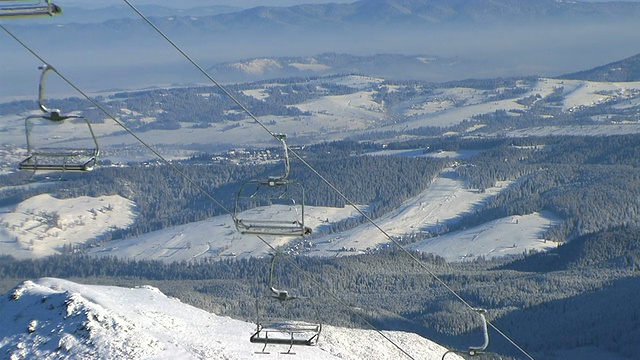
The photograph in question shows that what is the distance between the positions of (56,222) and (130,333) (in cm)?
7242

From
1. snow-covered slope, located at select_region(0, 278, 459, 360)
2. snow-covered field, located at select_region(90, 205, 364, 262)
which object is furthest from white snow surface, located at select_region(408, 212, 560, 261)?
snow-covered slope, located at select_region(0, 278, 459, 360)

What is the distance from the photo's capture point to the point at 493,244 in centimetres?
10469

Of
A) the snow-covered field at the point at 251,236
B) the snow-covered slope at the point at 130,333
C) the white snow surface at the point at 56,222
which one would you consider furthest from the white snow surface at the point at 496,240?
the snow-covered slope at the point at 130,333

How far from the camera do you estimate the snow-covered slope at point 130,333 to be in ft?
158

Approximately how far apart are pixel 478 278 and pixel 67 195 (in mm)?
63971

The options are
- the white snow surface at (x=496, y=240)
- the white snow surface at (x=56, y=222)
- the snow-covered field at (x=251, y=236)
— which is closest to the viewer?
the white snow surface at (x=496, y=240)

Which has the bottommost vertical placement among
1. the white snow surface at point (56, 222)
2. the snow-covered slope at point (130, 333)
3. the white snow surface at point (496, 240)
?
the white snow surface at point (56, 222)

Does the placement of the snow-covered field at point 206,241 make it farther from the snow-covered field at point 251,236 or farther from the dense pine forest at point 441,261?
the dense pine forest at point 441,261

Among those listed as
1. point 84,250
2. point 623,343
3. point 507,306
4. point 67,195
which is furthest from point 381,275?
point 67,195

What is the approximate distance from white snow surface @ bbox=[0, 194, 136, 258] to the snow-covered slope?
168 feet

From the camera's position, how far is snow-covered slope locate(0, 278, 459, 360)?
48250mm

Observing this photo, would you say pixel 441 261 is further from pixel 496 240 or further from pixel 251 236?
pixel 251 236

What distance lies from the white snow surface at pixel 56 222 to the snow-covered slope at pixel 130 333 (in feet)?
168

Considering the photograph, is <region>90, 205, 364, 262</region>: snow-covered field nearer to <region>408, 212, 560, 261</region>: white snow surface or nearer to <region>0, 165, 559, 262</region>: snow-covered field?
<region>0, 165, 559, 262</region>: snow-covered field
